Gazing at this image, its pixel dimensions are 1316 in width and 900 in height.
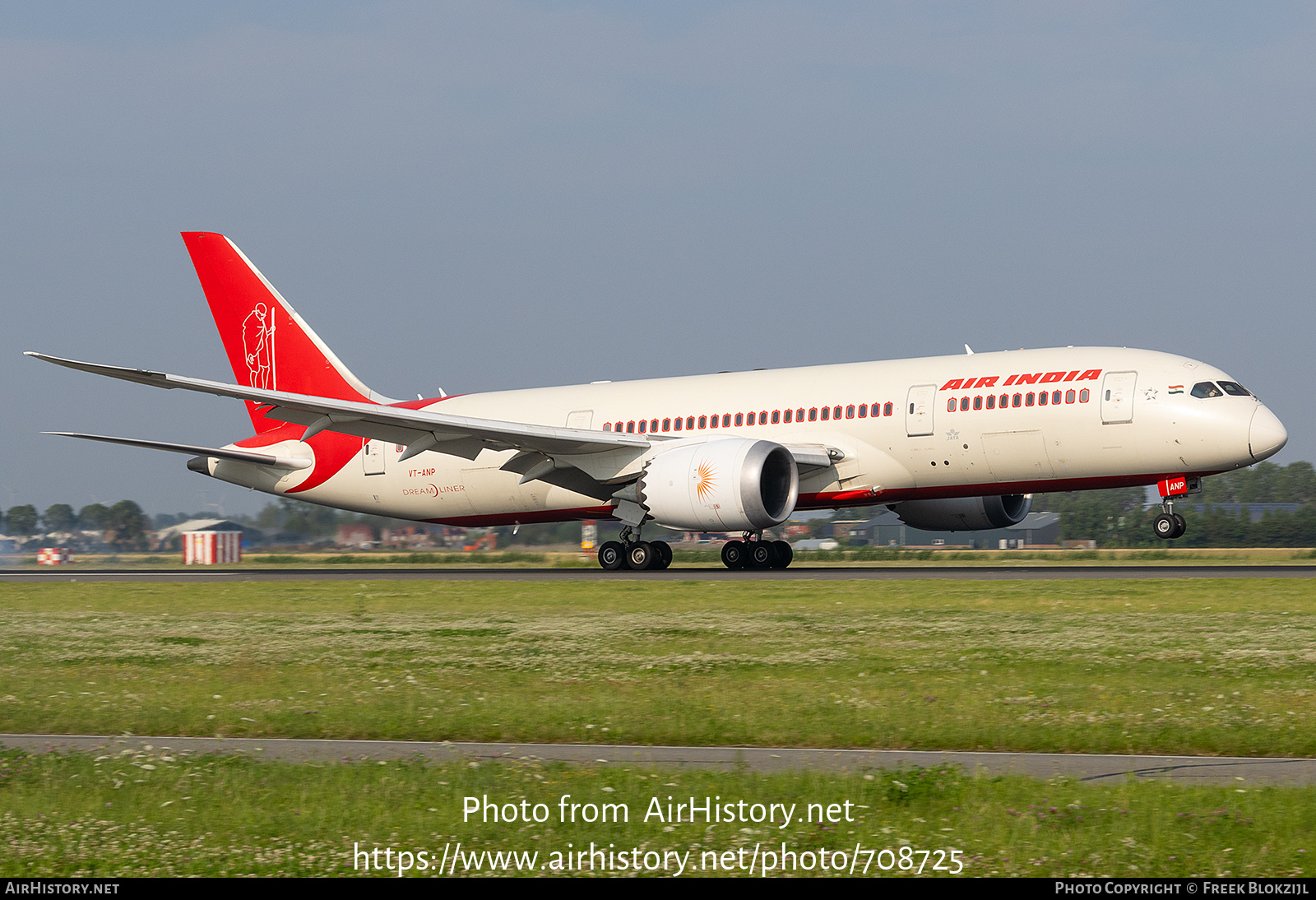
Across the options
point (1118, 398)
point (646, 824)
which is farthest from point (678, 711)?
point (1118, 398)

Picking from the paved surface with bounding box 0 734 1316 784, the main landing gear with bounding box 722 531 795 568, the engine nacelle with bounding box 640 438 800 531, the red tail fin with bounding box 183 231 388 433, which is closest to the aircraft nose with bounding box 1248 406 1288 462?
the engine nacelle with bounding box 640 438 800 531

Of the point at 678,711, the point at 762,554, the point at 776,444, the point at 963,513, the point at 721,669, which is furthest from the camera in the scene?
the point at 963,513

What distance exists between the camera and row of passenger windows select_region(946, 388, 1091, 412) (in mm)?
26391

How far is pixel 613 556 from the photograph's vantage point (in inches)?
1190

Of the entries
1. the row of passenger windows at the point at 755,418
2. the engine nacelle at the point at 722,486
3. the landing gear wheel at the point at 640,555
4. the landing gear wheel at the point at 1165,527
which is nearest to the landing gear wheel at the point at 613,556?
the landing gear wheel at the point at 640,555

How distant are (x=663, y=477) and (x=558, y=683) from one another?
49.6 ft

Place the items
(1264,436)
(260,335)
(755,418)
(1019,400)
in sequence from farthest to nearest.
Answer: (260,335) → (755,418) → (1019,400) → (1264,436)

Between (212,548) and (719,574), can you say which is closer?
(719,574)

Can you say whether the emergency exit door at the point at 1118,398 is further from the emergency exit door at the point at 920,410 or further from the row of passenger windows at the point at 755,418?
the row of passenger windows at the point at 755,418

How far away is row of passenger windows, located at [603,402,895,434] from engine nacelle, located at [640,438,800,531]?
6.02 ft

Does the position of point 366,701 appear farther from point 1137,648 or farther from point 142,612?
point 142,612

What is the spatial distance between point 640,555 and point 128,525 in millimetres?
36724

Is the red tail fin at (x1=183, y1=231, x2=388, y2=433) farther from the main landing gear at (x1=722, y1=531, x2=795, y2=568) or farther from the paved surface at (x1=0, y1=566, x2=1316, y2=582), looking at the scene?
the main landing gear at (x1=722, y1=531, x2=795, y2=568)

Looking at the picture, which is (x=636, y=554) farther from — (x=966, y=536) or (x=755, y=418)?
(x=966, y=536)
